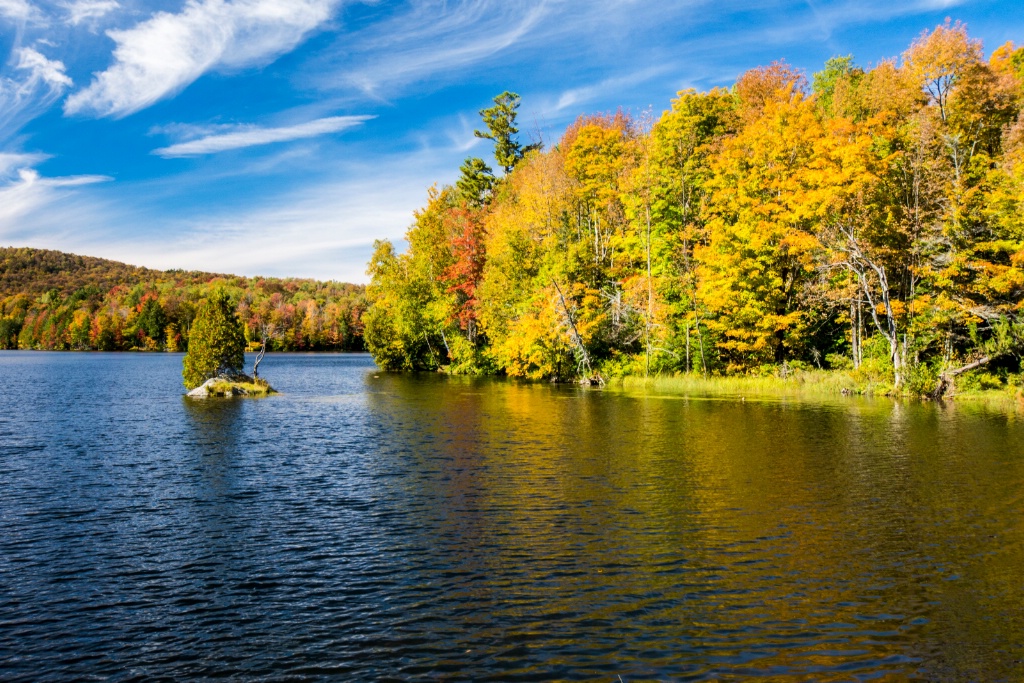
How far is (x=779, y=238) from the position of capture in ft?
149

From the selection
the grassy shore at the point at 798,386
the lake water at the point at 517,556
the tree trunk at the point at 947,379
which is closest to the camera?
the lake water at the point at 517,556

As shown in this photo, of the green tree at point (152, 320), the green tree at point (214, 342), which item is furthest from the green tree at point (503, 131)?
the green tree at point (152, 320)

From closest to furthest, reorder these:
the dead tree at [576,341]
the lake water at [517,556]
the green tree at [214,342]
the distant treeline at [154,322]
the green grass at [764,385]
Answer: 1. the lake water at [517,556]
2. the green grass at [764,385]
3. the green tree at [214,342]
4. the dead tree at [576,341]
5. the distant treeline at [154,322]

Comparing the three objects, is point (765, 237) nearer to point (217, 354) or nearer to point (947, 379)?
point (947, 379)

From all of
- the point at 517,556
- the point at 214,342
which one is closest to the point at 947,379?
the point at 517,556

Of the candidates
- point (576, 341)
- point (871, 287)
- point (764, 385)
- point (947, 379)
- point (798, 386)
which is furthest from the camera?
point (576, 341)

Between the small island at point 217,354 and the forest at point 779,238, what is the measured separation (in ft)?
69.8

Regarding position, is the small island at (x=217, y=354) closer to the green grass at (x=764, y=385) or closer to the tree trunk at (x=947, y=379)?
the green grass at (x=764, y=385)

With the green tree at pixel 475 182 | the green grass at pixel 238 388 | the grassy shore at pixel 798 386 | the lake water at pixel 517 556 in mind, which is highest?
the green tree at pixel 475 182

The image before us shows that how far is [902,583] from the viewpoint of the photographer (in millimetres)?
11023

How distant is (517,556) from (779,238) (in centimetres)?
3949

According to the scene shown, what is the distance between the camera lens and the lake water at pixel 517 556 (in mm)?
8680

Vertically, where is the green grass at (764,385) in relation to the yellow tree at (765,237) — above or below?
below

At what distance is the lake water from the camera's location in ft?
28.5
